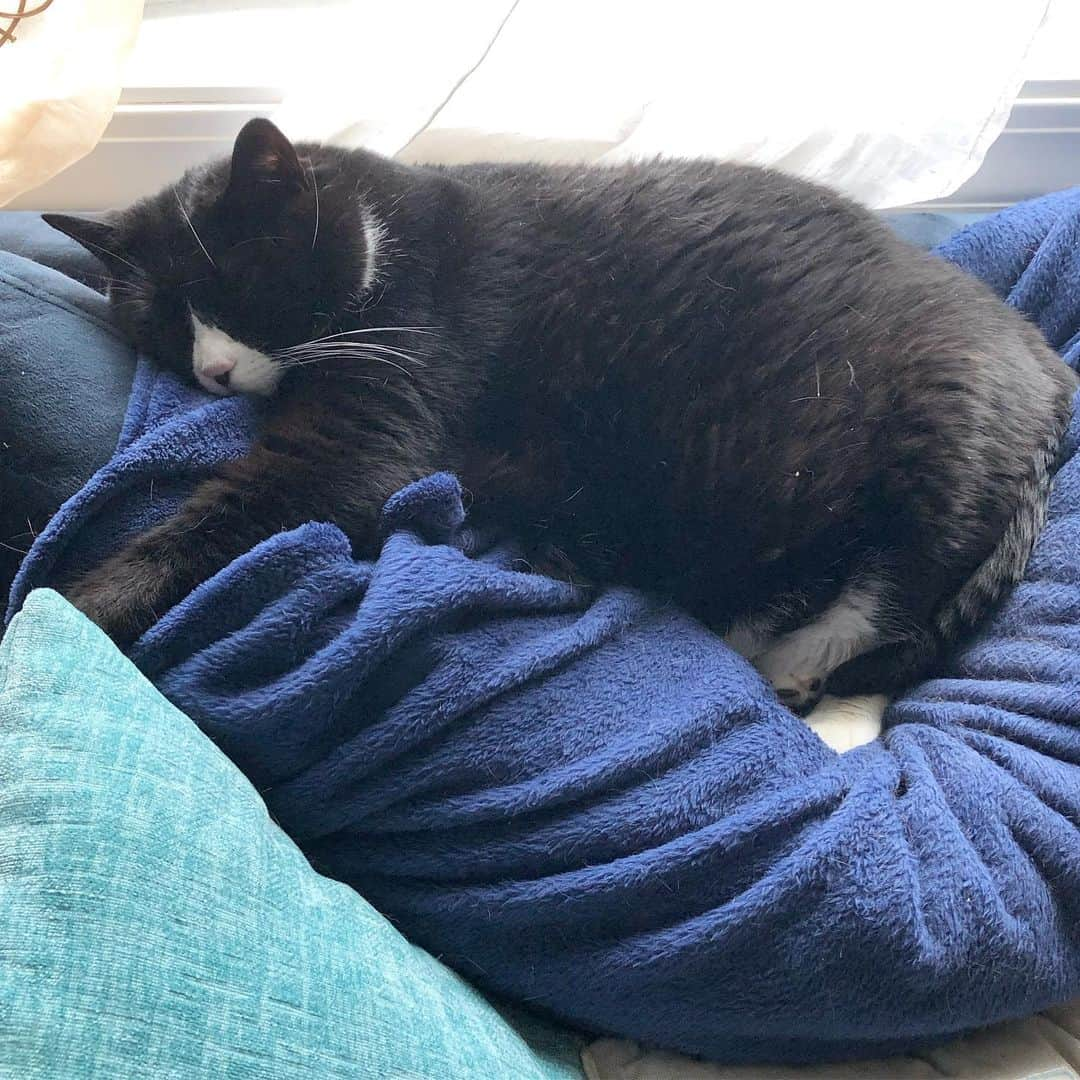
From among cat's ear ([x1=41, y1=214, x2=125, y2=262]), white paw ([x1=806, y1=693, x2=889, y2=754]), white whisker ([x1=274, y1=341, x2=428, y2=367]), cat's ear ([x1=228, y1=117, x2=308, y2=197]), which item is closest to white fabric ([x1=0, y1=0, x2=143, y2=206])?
cat's ear ([x1=41, y1=214, x2=125, y2=262])

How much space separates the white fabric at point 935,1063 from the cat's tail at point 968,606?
339mm

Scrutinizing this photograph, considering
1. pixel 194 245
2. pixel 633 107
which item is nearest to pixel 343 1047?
pixel 194 245

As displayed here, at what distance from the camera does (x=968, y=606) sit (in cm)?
99

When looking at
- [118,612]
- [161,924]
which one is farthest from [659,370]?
[161,924]

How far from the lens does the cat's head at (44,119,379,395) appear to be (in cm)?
96

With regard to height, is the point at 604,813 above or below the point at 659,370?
below

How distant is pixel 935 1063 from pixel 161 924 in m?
0.61

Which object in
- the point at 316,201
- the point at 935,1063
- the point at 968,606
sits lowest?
the point at 935,1063

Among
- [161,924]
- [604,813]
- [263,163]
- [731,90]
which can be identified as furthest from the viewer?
[731,90]

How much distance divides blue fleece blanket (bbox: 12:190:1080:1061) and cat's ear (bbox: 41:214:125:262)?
11.1 inches

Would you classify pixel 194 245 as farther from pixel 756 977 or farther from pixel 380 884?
pixel 756 977

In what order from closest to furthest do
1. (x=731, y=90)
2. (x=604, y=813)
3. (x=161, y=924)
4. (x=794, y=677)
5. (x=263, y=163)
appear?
1. (x=161, y=924)
2. (x=604, y=813)
3. (x=263, y=163)
4. (x=794, y=677)
5. (x=731, y=90)

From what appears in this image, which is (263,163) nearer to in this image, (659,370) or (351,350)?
(351,350)

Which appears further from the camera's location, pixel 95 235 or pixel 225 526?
pixel 95 235
